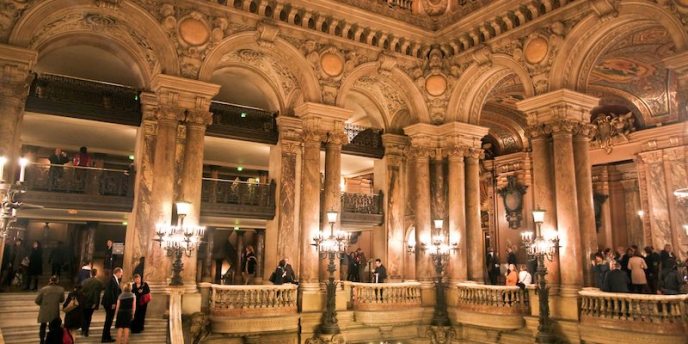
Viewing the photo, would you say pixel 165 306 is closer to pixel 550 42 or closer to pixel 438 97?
pixel 438 97

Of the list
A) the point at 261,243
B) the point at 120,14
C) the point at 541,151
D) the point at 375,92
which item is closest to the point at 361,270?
the point at 261,243

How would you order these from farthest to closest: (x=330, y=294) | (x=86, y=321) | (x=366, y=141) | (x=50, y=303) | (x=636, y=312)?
(x=366, y=141), (x=330, y=294), (x=636, y=312), (x=86, y=321), (x=50, y=303)

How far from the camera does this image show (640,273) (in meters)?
12.0

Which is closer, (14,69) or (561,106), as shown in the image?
(14,69)

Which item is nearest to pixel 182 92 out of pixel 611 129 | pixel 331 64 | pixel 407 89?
pixel 331 64

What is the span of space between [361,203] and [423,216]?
221cm

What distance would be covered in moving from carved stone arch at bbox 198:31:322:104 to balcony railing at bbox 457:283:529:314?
6.48 metres

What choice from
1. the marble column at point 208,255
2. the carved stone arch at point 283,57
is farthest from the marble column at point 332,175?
the marble column at point 208,255

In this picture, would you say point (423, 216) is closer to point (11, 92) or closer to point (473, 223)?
point (473, 223)

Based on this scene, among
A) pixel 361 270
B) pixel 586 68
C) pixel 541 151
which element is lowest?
pixel 361 270

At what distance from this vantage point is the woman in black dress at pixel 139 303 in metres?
10.7

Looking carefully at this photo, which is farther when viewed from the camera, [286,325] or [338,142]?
[338,142]

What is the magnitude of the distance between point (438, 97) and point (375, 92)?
214 cm

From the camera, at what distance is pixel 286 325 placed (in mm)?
12789
